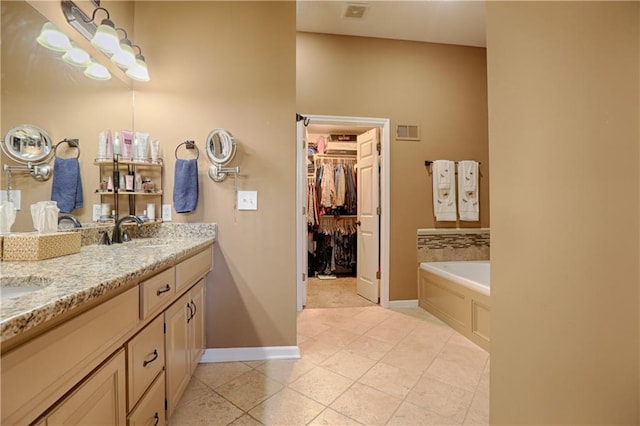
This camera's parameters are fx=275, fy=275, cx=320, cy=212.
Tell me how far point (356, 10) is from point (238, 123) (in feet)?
5.63

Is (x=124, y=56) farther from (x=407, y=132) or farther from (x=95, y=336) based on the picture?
(x=407, y=132)

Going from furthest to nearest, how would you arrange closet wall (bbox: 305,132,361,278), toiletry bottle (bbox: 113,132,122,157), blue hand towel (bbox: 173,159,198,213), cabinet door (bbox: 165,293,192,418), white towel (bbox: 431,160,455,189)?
closet wall (bbox: 305,132,361,278), white towel (bbox: 431,160,455,189), blue hand towel (bbox: 173,159,198,213), toiletry bottle (bbox: 113,132,122,157), cabinet door (bbox: 165,293,192,418)

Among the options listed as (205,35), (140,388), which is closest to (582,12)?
(140,388)

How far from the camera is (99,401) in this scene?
31.0 inches

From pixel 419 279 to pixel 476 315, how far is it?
0.91 metres

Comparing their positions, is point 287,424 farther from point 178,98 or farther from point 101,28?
point 101,28

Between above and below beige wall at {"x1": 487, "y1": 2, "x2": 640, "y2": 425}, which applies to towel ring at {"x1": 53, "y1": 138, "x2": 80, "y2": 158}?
above

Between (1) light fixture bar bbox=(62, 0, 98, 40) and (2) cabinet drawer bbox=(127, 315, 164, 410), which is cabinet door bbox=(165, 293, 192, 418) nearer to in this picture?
(2) cabinet drawer bbox=(127, 315, 164, 410)

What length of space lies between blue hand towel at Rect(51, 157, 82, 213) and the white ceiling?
2.32 m

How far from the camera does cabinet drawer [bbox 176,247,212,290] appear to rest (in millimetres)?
1394

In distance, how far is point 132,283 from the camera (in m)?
0.95

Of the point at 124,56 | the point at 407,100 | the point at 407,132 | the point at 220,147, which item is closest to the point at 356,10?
the point at 407,100

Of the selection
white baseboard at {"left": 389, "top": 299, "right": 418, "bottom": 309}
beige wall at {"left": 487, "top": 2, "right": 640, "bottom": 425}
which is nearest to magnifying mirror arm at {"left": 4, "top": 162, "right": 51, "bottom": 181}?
beige wall at {"left": 487, "top": 2, "right": 640, "bottom": 425}

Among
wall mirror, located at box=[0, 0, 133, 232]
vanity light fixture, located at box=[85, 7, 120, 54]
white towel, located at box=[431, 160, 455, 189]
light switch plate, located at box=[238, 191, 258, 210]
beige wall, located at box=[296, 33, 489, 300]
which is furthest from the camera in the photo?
white towel, located at box=[431, 160, 455, 189]
